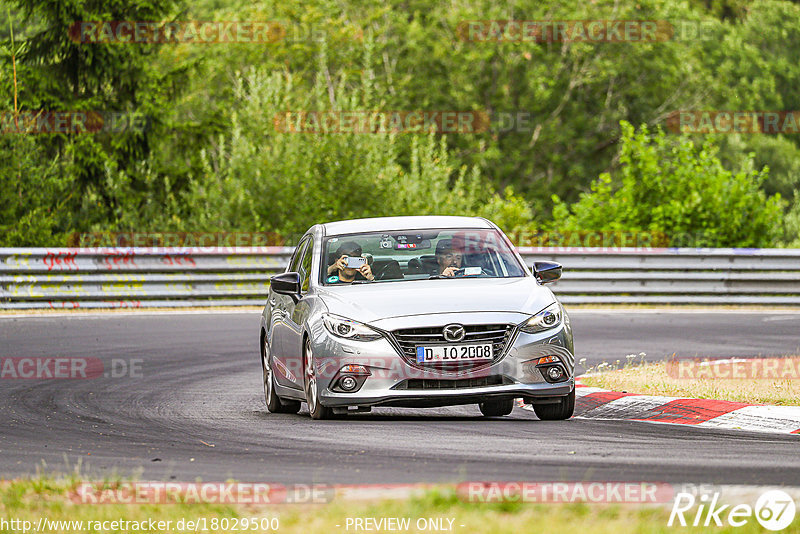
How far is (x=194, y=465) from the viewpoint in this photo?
7887 mm

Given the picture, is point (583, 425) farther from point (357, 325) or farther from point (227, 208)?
point (227, 208)

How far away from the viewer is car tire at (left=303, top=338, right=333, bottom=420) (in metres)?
10.1

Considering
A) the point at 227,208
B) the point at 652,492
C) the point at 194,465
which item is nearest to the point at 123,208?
the point at 227,208

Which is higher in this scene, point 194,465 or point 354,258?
point 354,258

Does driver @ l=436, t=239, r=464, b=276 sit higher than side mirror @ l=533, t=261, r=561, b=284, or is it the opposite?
driver @ l=436, t=239, r=464, b=276

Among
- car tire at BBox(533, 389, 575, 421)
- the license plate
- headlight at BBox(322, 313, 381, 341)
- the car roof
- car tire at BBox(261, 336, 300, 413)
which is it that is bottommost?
car tire at BBox(261, 336, 300, 413)

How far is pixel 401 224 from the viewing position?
37.7 feet

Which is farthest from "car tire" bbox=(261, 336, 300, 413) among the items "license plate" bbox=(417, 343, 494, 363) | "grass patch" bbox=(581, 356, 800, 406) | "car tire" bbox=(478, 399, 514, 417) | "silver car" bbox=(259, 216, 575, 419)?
"grass patch" bbox=(581, 356, 800, 406)

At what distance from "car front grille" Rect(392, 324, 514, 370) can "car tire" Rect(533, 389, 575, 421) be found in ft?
2.54

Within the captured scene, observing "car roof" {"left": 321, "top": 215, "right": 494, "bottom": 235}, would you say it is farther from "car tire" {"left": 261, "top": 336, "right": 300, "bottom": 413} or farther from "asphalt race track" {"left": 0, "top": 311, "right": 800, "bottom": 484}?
"asphalt race track" {"left": 0, "top": 311, "right": 800, "bottom": 484}

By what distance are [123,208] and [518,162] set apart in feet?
104

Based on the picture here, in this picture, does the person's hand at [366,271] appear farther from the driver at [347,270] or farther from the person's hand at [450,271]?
the person's hand at [450,271]

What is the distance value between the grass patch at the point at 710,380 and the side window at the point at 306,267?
286 centimetres

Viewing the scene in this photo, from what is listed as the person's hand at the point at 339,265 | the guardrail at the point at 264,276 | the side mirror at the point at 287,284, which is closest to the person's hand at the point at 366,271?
the person's hand at the point at 339,265
